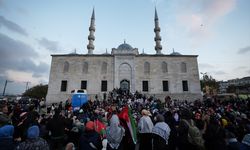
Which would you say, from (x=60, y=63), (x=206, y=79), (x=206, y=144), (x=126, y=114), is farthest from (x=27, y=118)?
(x=206, y=79)

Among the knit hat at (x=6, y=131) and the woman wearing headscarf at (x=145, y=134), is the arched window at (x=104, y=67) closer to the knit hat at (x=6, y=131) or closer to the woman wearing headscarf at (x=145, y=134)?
the woman wearing headscarf at (x=145, y=134)

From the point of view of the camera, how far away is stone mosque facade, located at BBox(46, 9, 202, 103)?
25.9m

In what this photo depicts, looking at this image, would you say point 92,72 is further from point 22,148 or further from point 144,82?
point 22,148

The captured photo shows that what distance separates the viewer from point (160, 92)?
1025 inches

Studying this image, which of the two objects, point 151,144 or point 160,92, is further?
point 160,92

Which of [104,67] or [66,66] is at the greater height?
[66,66]

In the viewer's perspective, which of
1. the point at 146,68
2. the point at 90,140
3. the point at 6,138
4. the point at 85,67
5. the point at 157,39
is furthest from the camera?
the point at 157,39

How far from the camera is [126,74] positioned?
26531 millimetres

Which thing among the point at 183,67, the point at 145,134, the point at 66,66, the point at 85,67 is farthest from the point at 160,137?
the point at 66,66

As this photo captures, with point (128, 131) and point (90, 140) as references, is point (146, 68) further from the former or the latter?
point (90, 140)

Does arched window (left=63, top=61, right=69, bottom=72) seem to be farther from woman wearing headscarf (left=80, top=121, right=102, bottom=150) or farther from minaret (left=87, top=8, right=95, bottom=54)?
woman wearing headscarf (left=80, top=121, right=102, bottom=150)

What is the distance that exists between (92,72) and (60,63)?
612cm

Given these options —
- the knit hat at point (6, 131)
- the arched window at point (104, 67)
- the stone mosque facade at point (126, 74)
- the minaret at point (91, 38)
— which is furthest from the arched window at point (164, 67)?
the knit hat at point (6, 131)

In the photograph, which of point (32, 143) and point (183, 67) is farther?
point (183, 67)
